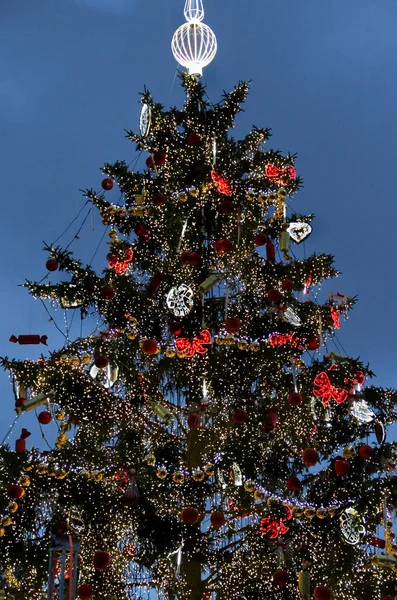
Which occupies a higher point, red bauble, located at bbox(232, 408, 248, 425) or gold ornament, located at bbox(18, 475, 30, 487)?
red bauble, located at bbox(232, 408, 248, 425)

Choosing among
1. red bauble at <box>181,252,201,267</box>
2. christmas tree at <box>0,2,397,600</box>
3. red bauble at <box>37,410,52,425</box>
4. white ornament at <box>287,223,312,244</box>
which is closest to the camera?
christmas tree at <box>0,2,397,600</box>

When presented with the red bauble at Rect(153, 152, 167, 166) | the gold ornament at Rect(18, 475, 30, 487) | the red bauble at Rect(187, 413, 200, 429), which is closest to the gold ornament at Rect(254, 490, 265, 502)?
the red bauble at Rect(187, 413, 200, 429)

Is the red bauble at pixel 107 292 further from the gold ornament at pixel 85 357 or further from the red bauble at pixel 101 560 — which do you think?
the red bauble at pixel 101 560

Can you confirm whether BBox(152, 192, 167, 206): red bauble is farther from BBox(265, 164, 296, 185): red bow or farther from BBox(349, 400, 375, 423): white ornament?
BBox(349, 400, 375, 423): white ornament

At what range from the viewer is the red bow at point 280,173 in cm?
954

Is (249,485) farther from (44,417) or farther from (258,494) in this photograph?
(44,417)

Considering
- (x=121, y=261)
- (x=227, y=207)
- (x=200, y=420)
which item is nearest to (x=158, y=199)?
(x=227, y=207)

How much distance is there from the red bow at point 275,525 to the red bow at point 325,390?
128cm

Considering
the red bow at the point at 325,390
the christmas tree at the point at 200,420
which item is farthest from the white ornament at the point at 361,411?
the red bow at the point at 325,390

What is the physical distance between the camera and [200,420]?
321 inches

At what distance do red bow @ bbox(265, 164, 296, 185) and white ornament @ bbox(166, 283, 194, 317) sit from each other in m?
2.02

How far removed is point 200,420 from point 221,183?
9.67ft

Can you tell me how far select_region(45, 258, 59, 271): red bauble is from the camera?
867 centimetres

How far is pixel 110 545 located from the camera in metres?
8.35
